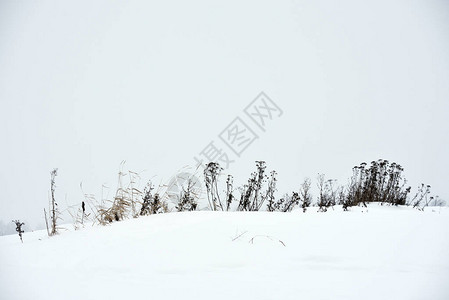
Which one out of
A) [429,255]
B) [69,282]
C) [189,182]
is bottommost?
[69,282]

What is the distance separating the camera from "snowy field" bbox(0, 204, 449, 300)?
1373mm

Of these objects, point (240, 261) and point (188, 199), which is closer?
point (240, 261)

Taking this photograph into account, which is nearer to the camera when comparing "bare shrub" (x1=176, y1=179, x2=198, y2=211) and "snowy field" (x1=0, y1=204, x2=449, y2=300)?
"snowy field" (x1=0, y1=204, x2=449, y2=300)

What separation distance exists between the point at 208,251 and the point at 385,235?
4.09ft

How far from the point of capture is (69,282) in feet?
4.94

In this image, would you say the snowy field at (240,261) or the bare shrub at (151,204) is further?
the bare shrub at (151,204)

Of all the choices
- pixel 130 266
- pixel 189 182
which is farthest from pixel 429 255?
pixel 189 182

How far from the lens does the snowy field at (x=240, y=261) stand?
54.1 inches

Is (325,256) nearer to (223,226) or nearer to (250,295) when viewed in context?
(250,295)

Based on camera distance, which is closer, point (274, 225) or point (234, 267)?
point (234, 267)

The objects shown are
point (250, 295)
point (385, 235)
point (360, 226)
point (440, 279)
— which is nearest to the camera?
point (250, 295)

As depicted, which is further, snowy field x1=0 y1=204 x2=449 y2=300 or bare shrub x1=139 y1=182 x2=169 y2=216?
bare shrub x1=139 y1=182 x2=169 y2=216

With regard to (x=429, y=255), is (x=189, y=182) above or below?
above

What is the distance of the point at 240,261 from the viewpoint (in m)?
1.72
